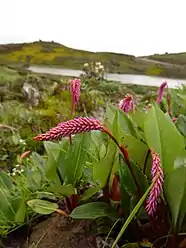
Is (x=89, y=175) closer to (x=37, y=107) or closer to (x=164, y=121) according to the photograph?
(x=164, y=121)

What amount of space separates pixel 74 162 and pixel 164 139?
1.04ft

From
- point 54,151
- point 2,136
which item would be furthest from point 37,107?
point 54,151

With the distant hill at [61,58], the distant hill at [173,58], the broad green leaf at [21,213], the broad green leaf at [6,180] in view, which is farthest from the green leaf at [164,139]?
the distant hill at [61,58]

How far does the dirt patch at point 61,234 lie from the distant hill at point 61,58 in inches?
572

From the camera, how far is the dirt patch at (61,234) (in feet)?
4.00

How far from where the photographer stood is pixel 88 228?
1229 mm

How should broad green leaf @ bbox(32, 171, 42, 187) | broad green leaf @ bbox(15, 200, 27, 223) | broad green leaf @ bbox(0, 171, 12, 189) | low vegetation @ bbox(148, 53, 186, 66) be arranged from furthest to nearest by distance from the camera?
low vegetation @ bbox(148, 53, 186, 66) → broad green leaf @ bbox(0, 171, 12, 189) → broad green leaf @ bbox(32, 171, 42, 187) → broad green leaf @ bbox(15, 200, 27, 223)

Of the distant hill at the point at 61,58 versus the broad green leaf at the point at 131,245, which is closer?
the broad green leaf at the point at 131,245

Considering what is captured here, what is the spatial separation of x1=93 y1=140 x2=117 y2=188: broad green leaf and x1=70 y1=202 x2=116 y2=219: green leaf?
0.08 metres

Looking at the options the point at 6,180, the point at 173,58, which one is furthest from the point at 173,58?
the point at 6,180

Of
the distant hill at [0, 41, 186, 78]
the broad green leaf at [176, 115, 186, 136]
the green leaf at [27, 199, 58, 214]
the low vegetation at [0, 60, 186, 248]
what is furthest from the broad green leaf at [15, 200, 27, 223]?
the distant hill at [0, 41, 186, 78]

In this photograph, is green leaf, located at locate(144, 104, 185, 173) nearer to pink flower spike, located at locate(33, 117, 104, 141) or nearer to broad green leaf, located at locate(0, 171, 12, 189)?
pink flower spike, located at locate(33, 117, 104, 141)

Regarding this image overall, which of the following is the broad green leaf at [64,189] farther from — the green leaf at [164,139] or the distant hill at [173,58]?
the distant hill at [173,58]

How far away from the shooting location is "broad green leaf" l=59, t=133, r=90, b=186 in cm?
125
